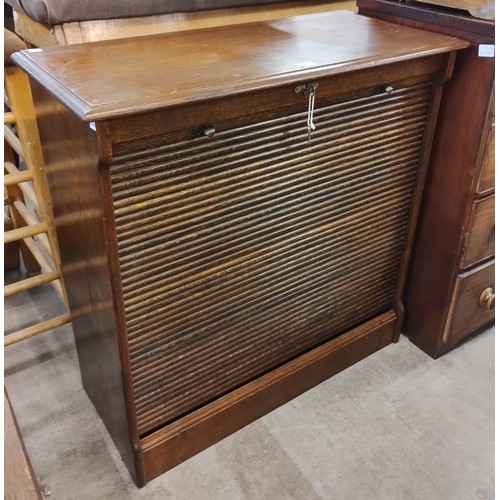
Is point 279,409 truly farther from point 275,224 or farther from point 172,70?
point 172,70

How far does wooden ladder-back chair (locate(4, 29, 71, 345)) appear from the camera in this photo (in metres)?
1.43

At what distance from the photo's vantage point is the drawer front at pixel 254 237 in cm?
113

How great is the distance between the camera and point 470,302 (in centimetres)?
171

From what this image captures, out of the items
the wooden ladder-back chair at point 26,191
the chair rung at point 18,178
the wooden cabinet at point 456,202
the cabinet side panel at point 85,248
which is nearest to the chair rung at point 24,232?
the wooden ladder-back chair at point 26,191

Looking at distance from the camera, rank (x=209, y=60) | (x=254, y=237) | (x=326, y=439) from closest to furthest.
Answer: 1. (x=209, y=60)
2. (x=254, y=237)
3. (x=326, y=439)

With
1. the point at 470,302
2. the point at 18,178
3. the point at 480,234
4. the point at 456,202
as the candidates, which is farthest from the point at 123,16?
the point at 470,302

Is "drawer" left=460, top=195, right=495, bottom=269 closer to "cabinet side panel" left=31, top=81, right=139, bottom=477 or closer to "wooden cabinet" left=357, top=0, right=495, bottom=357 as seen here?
"wooden cabinet" left=357, top=0, right=495, bottom=357

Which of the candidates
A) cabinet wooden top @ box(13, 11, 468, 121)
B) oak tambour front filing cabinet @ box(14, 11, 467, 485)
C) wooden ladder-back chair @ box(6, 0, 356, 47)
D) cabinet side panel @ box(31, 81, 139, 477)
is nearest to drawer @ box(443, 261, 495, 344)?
oak tambour front filing cabinet @ box(14, 11, 467, 485)

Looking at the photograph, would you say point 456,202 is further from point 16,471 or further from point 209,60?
point 16,471

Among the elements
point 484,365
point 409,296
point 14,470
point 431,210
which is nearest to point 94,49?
point 14,470

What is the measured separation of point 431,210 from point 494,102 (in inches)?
14.2

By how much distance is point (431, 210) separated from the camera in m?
1.63

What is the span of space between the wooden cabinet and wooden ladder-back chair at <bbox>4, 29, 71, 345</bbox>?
38.2 inches

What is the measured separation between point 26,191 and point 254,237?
93cm
